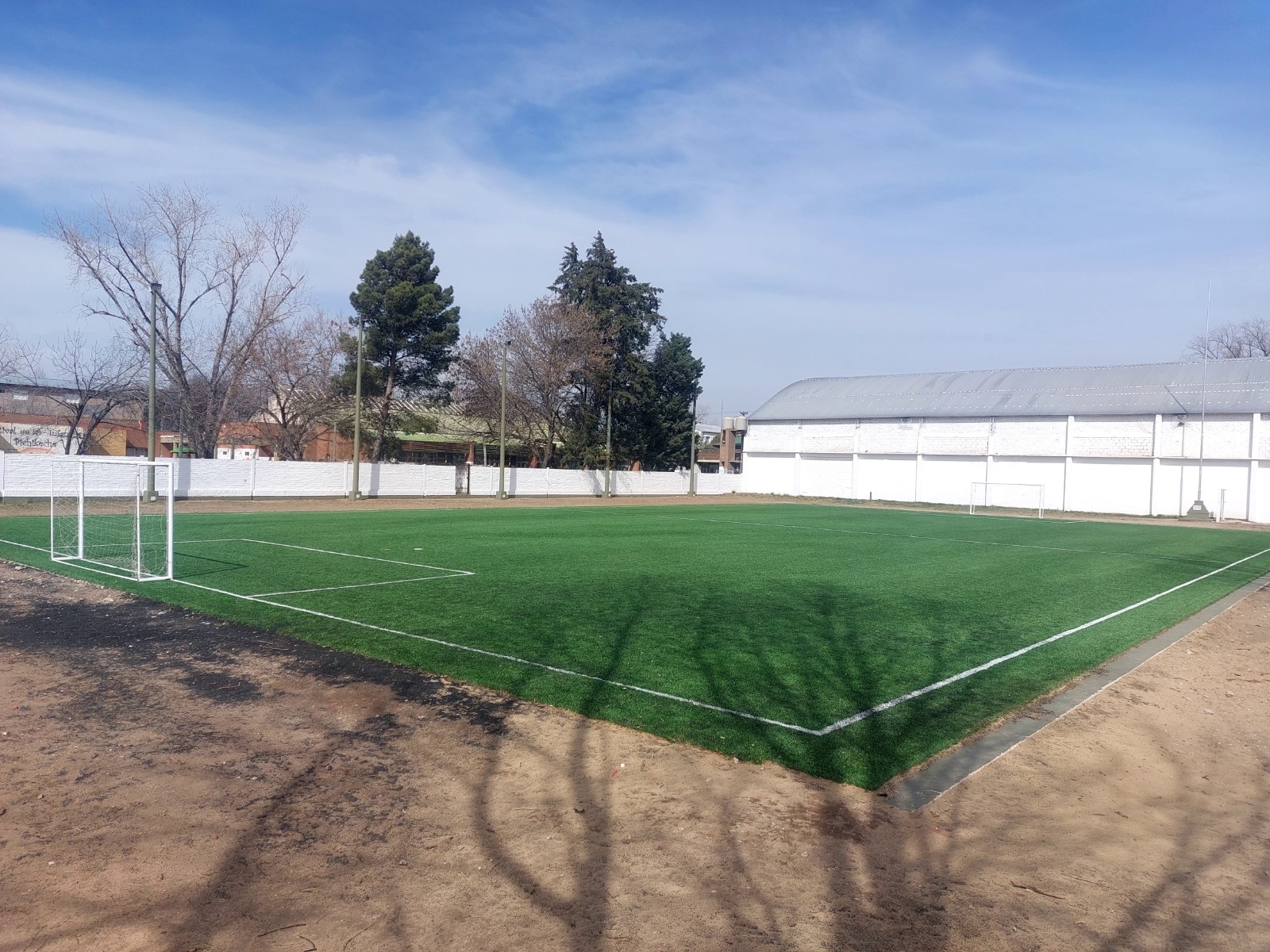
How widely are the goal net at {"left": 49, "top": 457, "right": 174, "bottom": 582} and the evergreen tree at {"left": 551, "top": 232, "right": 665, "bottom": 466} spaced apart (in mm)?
33320

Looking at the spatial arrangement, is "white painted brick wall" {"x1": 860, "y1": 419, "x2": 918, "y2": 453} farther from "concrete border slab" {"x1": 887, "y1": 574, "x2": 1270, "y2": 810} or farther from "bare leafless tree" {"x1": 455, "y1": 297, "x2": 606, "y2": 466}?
"concrete border slab" {"x1": 887, "y1": 574, "x2": 1270, "y2": 810}

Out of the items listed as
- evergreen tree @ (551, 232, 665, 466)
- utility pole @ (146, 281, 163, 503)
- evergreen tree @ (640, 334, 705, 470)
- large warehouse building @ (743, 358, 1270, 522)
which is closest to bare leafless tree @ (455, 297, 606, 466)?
evergreen tree @ (551, 232, 665, 466)

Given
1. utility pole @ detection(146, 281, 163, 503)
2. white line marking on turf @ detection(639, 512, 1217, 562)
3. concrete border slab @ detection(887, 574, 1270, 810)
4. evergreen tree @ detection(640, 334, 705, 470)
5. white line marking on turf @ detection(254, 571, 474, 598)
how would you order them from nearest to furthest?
concrete border slab @ detection(887, 574, 1270, 810) < white line marking on turf @ detection(254, 571, 474, 598) < white line marking on turf @ detection(639, 512, 1217, 562) < utility pole @ detection(146, 281, 163, 503) < evergreen tree @ detection(640, 334, 705, 470)

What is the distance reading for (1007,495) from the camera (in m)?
49.7

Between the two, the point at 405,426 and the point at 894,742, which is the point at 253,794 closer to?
the point at 894,742

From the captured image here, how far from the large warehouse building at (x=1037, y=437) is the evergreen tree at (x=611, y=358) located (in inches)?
364

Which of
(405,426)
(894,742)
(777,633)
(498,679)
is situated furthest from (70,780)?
(405,426)

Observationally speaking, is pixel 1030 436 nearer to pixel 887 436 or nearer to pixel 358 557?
pixel 887 436

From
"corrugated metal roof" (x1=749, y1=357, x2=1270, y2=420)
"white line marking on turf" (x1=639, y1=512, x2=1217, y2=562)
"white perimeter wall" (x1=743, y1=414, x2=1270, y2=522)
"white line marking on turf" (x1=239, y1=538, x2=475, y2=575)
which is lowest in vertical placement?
"white line marking on turf" (x1=639, y1=512, x2=1217, y2=562)

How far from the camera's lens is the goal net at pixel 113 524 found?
1327cm

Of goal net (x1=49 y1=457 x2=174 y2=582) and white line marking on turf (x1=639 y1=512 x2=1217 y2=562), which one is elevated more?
goal net (x1=49 y1=457 x2=174 y2=582)

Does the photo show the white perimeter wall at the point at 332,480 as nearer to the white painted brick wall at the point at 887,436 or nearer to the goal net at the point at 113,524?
the goal net at the point at 113,524

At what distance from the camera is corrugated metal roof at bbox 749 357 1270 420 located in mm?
44875

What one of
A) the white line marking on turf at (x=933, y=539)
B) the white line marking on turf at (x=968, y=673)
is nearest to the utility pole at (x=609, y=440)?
the white line marking on turf at (x=933, y=539)
